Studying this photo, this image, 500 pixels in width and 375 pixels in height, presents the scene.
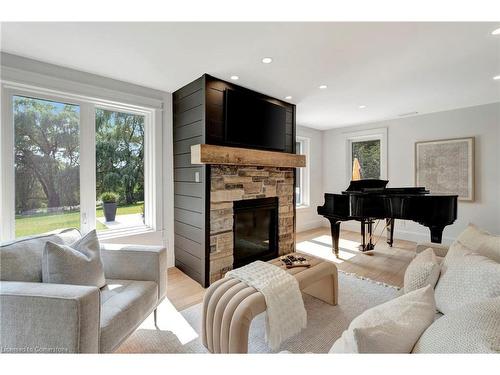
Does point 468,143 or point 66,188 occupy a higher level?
point 468,143

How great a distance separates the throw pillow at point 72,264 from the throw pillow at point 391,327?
154 centimetres

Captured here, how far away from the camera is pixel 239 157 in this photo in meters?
2.93

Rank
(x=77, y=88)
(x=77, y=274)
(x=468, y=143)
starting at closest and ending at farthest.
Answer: (x=77, y=274), (x=77, y=88), (x=468, y=143)

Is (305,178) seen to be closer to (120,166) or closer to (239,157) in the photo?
(239,157)

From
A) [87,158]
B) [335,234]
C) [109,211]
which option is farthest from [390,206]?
[87,158]

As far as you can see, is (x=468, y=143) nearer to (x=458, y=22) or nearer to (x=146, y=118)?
(x=458, y=22)

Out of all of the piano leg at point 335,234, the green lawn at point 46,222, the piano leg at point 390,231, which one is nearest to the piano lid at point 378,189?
the piano leg at point 335,234

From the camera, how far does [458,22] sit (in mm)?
1807

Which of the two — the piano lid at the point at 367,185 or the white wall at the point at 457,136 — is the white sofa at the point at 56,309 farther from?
the white wall at the point at 457,136

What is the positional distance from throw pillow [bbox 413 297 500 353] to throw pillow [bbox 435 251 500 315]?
361 mm

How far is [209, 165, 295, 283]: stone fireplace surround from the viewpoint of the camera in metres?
2.84
